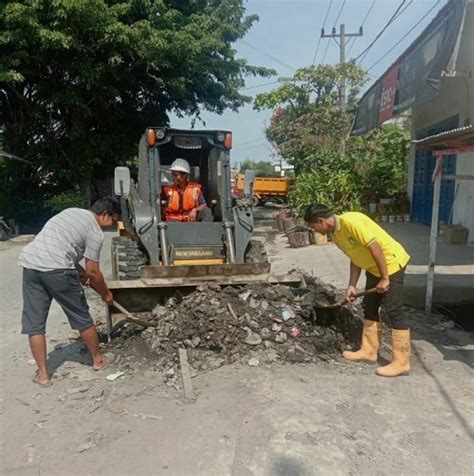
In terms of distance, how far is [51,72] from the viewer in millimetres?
14086

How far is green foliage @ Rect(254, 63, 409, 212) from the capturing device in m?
14.1

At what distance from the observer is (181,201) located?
6.28 meters

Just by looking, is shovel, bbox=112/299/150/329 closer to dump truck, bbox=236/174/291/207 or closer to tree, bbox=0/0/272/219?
tree, bbox=0/0/272/219

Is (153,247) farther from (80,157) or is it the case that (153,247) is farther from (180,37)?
(80,157)

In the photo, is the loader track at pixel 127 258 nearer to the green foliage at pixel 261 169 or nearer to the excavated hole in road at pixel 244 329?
the excavated hole in road at pixel 244 329

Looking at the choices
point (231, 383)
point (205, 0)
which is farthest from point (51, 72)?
point (231, 383)

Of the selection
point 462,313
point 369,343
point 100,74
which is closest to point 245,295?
point 369,343

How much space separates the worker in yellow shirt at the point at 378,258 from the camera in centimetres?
411

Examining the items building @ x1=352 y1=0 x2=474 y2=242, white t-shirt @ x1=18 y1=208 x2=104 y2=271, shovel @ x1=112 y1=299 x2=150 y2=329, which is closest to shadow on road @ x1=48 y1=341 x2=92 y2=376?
shovel @ x1=112 y1=299 x2=150 y2=329

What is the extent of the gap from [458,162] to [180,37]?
773 cm

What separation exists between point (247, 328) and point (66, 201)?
13.2 metres

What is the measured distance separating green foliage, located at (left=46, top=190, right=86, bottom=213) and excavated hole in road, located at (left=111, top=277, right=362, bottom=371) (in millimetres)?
12195

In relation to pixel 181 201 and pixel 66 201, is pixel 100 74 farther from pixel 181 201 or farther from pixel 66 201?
pixel 181 201

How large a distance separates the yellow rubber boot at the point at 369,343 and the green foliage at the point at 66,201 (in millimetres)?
13414
